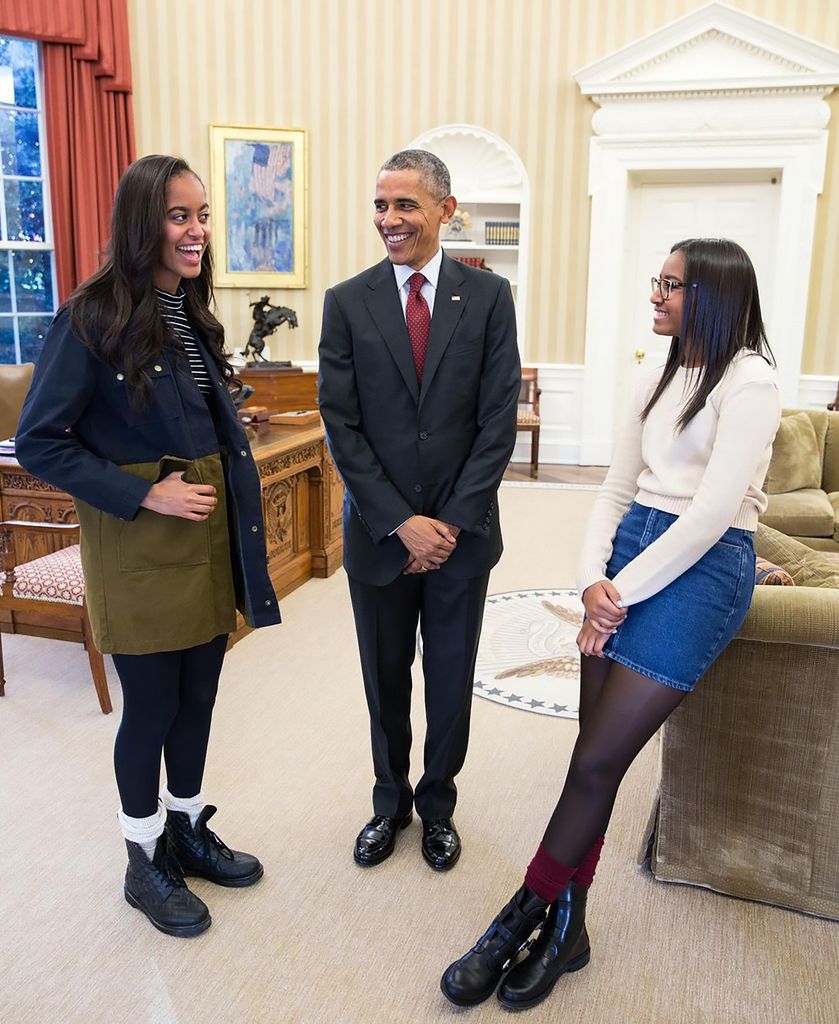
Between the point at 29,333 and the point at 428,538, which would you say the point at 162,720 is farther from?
the point at 29,333

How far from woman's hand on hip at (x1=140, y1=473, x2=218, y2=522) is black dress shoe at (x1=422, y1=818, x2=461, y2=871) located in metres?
1.12

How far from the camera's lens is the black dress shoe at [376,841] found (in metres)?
2.47

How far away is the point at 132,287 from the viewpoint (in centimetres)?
198

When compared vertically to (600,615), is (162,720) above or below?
below

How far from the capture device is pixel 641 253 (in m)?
8.48

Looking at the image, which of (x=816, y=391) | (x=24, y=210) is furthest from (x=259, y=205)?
(x=816, y=391)

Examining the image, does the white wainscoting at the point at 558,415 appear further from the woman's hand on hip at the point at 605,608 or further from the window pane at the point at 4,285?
the woman's hand on hip at the point at 605,608

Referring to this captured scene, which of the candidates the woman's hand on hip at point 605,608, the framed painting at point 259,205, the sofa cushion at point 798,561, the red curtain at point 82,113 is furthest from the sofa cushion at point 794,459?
the red curtain at point 82,113

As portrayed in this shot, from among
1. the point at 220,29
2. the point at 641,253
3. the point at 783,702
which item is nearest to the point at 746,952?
the point at 783,702

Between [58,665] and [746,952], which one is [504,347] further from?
[58,665]

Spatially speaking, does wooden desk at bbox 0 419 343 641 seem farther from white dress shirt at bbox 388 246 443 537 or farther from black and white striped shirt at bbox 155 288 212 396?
white dress shirt at bbox 388 246 443 537

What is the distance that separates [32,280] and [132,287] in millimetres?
6535

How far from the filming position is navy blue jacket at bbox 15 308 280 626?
1.94 m

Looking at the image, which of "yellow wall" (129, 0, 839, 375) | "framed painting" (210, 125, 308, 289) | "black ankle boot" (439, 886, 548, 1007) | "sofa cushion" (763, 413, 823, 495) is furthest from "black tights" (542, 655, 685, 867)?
"framed painting" (210, 125, 308, 289)
